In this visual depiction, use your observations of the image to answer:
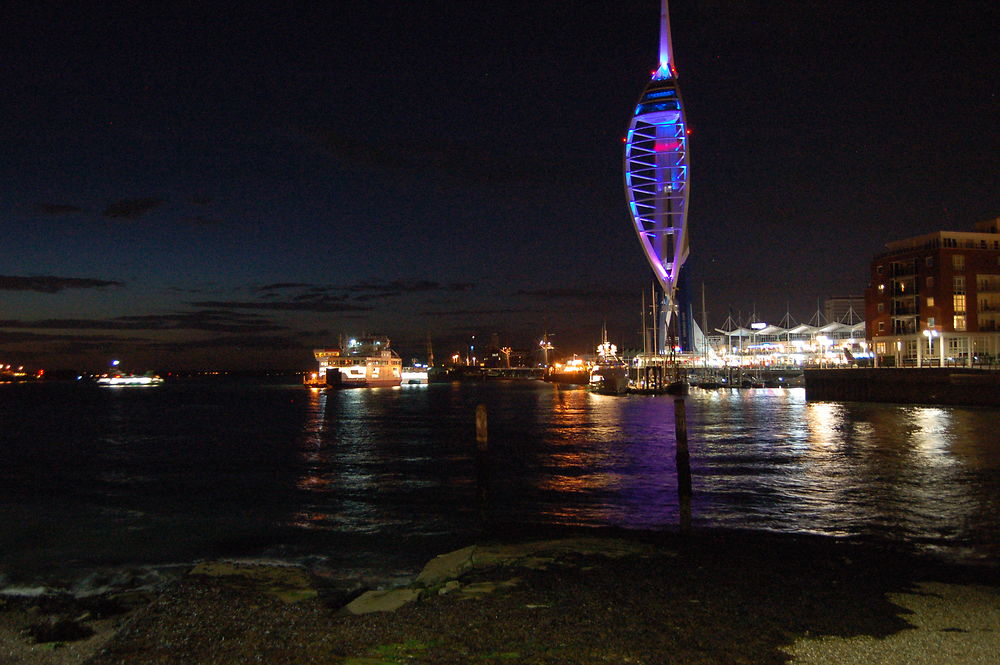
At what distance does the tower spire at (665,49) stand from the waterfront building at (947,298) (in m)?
39.9

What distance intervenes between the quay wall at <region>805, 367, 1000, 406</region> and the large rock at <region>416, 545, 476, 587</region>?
46.3m

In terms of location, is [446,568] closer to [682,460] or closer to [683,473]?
[683,473]

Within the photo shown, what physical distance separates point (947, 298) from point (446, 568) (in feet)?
212

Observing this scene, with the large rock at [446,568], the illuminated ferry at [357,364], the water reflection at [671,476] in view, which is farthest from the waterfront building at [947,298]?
the illuminated ferry at [357,364]

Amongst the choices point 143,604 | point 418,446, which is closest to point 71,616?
point 143,604

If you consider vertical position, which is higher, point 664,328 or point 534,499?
point 664,328

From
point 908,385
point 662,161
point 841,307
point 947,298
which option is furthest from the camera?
point 841,307

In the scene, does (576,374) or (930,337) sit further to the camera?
(576,374)

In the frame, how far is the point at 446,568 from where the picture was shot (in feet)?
36.4

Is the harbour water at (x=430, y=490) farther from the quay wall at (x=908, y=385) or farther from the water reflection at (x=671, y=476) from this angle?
the quay wall at (x=908, y=385)

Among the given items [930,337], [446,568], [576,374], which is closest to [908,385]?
[930,337]

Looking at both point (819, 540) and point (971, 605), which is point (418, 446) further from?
point (971, 605)

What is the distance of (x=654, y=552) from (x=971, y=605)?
433 cm

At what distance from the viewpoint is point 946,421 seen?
38.7 meters
